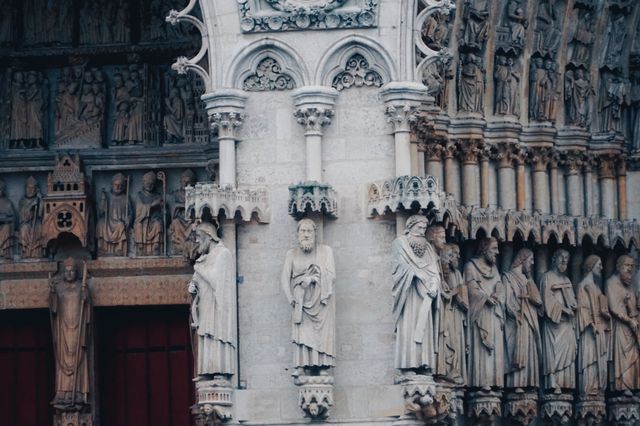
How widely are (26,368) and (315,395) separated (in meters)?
4.97

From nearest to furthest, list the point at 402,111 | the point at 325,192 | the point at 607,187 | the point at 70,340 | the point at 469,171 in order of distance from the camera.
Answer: the point at 325,192, the point at 402,111, the point at 469,171, the point at 70,340, the point at 607,187

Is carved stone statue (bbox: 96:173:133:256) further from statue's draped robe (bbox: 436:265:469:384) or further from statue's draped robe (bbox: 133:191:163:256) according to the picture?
statue's draped robe (bbox: 436:265:469:384)

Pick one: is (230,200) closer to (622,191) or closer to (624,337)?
(624,337)

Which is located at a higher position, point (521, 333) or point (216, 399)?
point (521, 333)

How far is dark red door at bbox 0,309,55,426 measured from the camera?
31484 mm

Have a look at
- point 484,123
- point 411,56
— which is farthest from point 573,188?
point 411,56

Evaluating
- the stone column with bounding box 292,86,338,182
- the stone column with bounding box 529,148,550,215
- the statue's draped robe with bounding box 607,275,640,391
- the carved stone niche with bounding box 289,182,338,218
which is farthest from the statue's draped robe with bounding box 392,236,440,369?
the statue's draped robe with bounding box 607,275,640,391

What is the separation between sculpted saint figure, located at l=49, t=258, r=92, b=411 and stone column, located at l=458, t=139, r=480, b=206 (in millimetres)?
4610

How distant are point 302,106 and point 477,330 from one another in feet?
12.0

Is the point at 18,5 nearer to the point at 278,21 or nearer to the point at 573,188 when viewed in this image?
the point at 278,21

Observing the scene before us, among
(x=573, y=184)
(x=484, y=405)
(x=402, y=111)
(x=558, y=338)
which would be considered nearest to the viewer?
(x=402, y=111)

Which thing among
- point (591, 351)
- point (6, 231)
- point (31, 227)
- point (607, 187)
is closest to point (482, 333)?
point (591, 351)

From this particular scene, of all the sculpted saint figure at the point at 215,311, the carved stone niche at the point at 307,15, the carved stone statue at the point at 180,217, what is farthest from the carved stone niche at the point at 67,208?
the carved stone niche at the point at 307,15

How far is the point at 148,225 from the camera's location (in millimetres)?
31219
